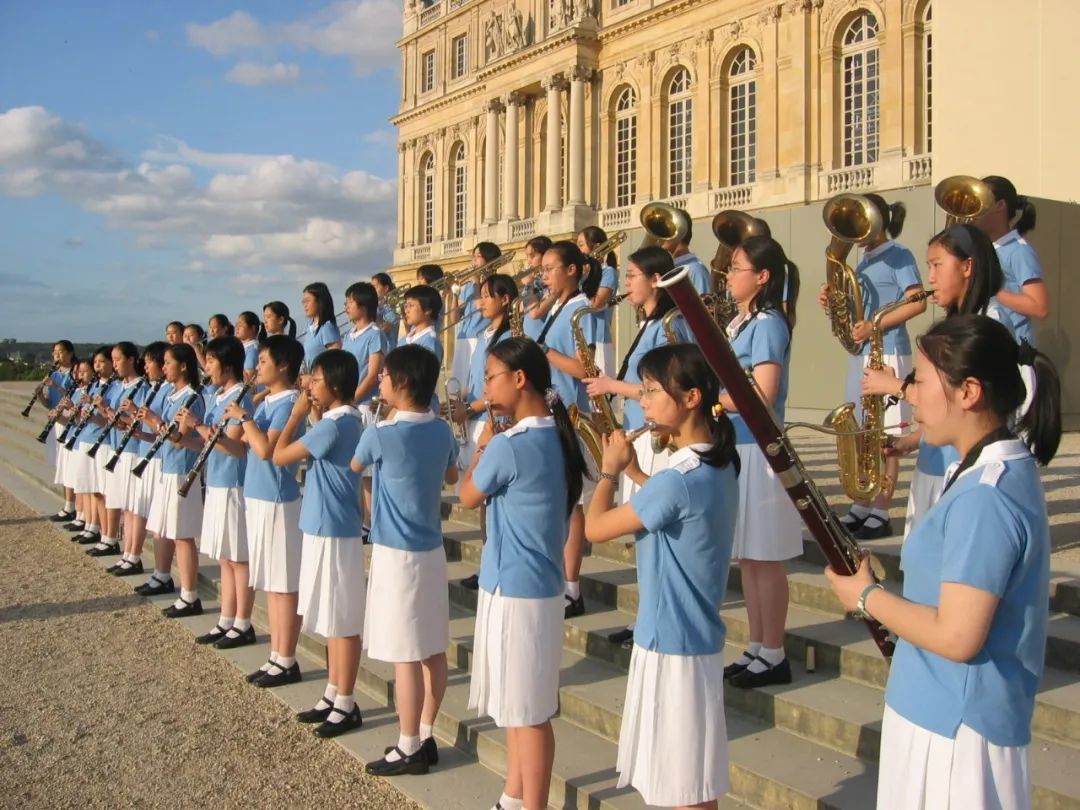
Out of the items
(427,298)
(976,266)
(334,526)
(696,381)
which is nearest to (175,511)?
(427,298)

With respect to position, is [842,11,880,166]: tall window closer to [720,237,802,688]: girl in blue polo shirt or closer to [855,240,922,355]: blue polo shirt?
[855,240,922,355]: blue polo shirt

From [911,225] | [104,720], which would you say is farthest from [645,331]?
[911,225]

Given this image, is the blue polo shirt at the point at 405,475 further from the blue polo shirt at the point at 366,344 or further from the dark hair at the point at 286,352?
the blue polo shirt at the point at 366,344

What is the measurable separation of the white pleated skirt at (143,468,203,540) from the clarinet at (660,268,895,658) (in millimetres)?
5344

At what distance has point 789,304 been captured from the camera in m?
4.32

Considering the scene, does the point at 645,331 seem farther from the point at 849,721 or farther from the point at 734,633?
the point at 849,721

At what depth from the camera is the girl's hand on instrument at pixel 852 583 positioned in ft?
7.22

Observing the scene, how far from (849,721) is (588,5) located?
3730 cm

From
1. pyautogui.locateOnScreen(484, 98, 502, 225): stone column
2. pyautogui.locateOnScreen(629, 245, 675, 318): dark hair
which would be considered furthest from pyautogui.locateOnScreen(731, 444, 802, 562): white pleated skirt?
pyautogui.locateOnScreen(484, 98, 502, 225): stone column

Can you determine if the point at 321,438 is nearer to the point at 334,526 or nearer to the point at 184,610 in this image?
the point at 334,526

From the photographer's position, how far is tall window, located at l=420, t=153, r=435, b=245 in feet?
163

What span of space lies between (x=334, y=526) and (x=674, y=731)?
2352mm

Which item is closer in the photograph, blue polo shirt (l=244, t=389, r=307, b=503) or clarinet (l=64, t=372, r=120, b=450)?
blue polo shirt (l=244, t=389, r=307, b=503)

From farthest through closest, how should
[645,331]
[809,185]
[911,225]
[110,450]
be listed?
[809,185] < [911,225] < [110,450] < [645,331]
